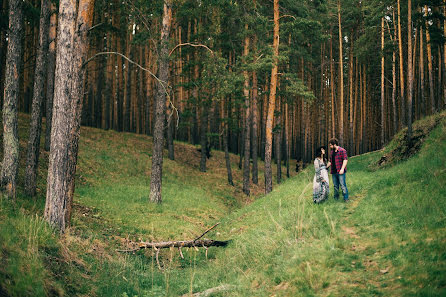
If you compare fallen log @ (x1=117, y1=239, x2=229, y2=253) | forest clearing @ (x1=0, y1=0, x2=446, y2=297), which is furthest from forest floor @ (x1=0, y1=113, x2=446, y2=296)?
fallen log @ (x1=117, y1=239, x2=229, y2=253)

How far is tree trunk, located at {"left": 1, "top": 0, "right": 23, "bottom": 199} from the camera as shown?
29.0 ft

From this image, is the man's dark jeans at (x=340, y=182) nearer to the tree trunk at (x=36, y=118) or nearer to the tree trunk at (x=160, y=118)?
the tree trunk at (x=160, y=118)

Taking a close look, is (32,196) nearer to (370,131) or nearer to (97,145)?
(97,145)

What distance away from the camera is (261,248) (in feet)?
26.2

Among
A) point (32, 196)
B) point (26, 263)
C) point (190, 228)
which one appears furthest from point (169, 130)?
point (26, 263)

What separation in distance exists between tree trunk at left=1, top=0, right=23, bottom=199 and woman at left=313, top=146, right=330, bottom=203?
861 cm

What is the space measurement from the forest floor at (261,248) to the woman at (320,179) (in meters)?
0.34

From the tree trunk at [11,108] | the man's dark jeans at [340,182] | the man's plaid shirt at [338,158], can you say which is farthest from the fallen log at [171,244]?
the man's plaid shirt at [338,158]

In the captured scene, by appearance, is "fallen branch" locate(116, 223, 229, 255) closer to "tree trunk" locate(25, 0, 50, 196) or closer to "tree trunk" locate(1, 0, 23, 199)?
"tree trunk" locate(1, 0, 23, 199)

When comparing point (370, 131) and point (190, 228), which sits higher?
point (370, 131)

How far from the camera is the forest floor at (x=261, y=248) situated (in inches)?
212

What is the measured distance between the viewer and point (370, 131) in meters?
45.8

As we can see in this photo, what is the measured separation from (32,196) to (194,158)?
1919 centimetres

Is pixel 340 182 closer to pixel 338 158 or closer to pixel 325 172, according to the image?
pixel 325 172
